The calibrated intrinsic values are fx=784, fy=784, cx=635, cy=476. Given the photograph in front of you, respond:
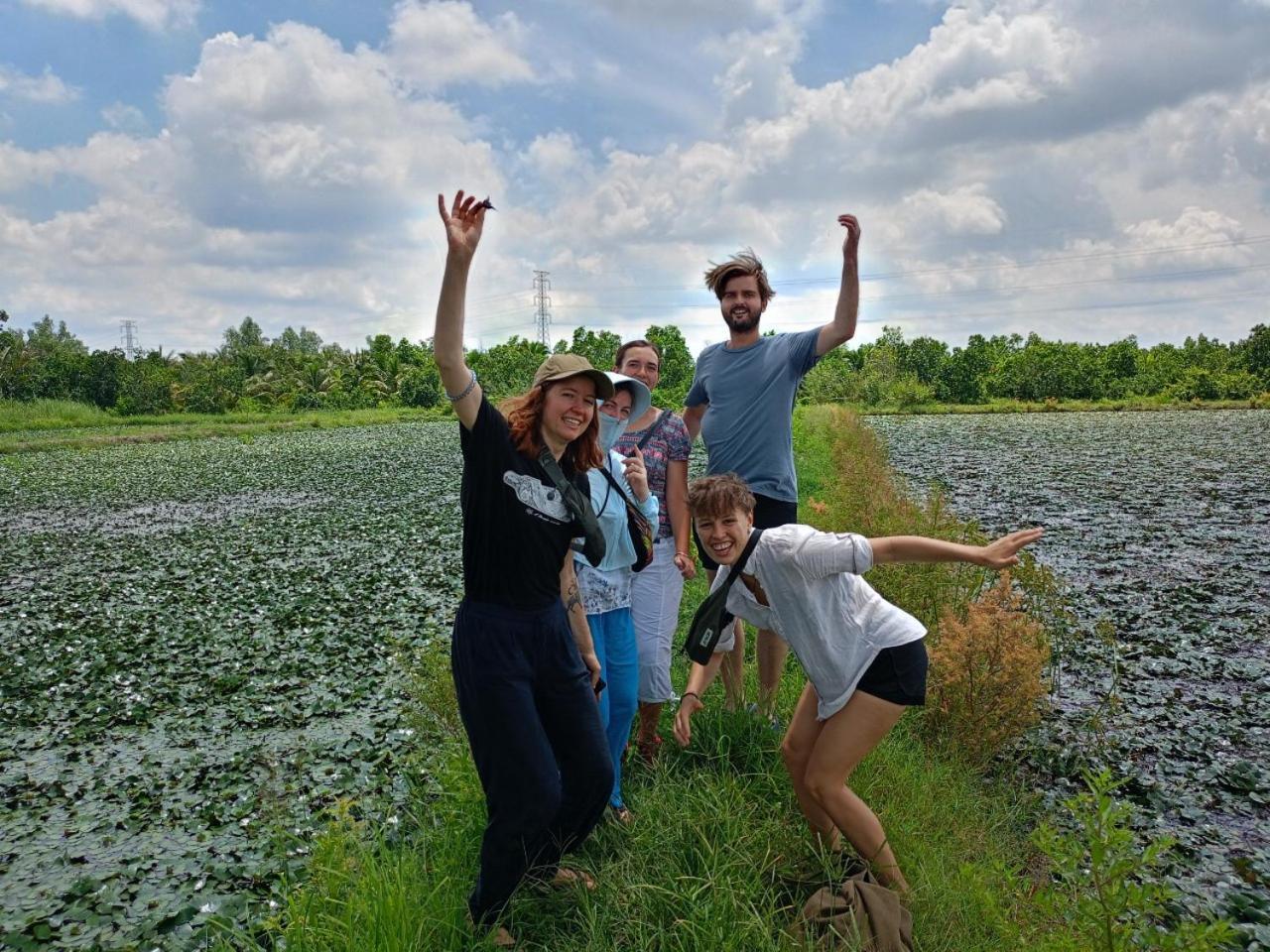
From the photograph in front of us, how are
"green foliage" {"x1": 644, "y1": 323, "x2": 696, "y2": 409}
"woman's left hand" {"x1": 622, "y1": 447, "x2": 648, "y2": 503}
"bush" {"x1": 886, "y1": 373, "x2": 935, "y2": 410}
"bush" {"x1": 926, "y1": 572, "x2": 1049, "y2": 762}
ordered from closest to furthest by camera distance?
"woman's left hand" {"x1": 622, "y1": 447, "x2": 648, "y2": 503} < "bush" {"x1": 926, "y1": 572, "x2": 1049, "y2": 762} < "bush" {"x1": 886, "y1": 373, "x2": 935, "y2": 410} < "green foliage" {"x1": 644, "y1": 323, "x2": 696, "y2": 409}

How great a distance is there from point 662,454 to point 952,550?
149cm

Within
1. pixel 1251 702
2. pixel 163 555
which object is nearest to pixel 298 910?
pixel 1251 702

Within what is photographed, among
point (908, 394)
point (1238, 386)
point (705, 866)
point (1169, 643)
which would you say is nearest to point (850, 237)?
point (705, 866)

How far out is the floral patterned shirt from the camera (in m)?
3.61

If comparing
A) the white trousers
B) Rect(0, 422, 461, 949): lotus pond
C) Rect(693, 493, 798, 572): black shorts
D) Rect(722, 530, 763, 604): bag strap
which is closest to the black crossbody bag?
Rect(722, 530, 763, 604): bag strap

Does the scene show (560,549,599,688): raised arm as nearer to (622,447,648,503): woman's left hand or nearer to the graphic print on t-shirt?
the graphic print on t-shirt

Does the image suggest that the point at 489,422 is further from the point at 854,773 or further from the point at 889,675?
the point at 854,773

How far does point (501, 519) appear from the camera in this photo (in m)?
2.40

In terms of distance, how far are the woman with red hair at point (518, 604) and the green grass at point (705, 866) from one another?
296 millimetres

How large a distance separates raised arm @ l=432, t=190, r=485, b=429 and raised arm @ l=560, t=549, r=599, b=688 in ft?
2.58

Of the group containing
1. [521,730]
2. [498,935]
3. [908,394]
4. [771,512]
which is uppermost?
[908,394]

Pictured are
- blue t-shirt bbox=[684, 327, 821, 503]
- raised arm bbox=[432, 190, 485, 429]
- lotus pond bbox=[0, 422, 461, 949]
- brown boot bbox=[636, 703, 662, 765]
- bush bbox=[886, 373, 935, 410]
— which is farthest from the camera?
bush bbox=[886, 373, 935, 410]

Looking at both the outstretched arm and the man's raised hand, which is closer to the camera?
the outstretched arm

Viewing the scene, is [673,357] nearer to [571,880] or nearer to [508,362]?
[508,362]
